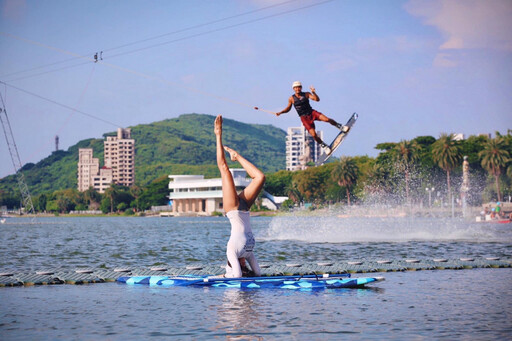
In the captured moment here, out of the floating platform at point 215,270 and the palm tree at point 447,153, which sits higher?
the palm tree at point 447,153

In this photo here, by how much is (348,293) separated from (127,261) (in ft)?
64.6

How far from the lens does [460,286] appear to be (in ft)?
74.1

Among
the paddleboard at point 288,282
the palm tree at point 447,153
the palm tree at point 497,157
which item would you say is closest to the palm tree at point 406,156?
the palm tree at point 447,153

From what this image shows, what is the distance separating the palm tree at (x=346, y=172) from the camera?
178m

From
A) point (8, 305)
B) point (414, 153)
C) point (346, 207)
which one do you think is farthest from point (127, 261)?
point (346, 207)

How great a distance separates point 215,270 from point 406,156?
458 feet

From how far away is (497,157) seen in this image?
145375 millimetres

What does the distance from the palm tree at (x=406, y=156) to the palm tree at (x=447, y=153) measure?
731cm

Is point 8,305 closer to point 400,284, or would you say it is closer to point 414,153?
point 400,284

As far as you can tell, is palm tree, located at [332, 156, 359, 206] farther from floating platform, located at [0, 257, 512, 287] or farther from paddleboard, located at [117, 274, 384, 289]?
paddleboard, located at [117, 274, 384, 289]

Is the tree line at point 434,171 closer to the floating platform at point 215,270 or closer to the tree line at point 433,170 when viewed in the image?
the tree line at point 433,170

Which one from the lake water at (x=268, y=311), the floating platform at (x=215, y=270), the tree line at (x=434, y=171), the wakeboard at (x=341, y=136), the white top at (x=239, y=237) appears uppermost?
the tree line at (x=434, y=171)

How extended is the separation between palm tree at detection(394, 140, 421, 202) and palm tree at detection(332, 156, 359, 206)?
17.6 metres

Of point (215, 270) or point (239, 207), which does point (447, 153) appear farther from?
point (239, 207)
